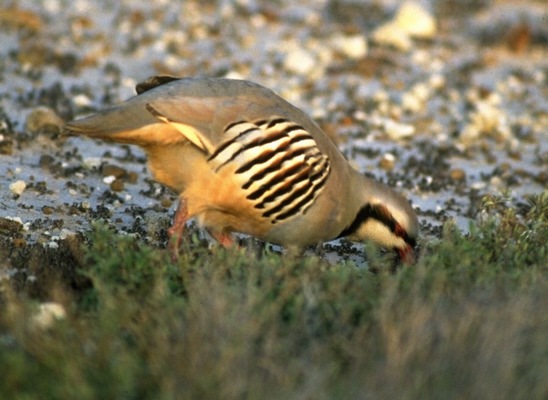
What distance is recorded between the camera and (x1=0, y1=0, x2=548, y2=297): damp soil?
6082mm

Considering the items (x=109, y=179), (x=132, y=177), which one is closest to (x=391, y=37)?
(x=132, y=177)

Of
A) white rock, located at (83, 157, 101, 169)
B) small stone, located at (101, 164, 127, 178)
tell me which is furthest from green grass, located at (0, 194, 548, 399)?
white rock, located at (83, 157, 101, 169)

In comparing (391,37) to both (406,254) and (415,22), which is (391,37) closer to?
(415,22)

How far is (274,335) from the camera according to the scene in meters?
3.56

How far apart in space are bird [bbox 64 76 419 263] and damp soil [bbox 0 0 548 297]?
0.39 m

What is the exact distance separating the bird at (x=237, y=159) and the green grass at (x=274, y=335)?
0.58 m

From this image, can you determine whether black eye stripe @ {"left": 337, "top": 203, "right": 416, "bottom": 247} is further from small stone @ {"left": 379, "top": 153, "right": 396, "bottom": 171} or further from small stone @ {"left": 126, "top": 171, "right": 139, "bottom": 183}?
small stone @ {"left": 379, "top": 153, "right": 396, "bottom": 171}

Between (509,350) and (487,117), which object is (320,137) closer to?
(509,350)

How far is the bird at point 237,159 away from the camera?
4.73 metres

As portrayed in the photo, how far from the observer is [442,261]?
458cm

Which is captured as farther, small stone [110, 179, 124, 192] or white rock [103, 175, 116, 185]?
white rock [103, 175, 116, 185]

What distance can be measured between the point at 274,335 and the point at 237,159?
141cm

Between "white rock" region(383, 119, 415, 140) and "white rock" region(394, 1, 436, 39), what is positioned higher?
"white rock" region(394, 1, 436, 39)

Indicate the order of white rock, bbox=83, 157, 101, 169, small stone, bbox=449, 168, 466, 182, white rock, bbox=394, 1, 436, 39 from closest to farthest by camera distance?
white rock, bbox=83, 157, 101, 169 → small stone, bbox=449, 168, 466, 182 → white rock, bbox=394, 1, 436, 39
